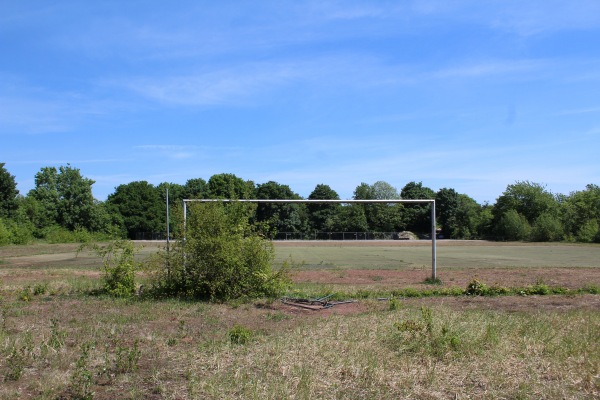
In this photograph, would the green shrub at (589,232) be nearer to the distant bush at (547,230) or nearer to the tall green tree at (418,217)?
the distant bush at (547,230)

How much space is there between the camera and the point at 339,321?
33.5 feet

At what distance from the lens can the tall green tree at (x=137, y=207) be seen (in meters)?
94.2

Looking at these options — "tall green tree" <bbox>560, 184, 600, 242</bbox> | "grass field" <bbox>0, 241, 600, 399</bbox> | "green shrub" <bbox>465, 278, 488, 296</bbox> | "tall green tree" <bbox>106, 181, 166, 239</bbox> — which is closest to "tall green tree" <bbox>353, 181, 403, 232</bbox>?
"tall green tree" <bbox>560, 184, 600, 242</bbox>

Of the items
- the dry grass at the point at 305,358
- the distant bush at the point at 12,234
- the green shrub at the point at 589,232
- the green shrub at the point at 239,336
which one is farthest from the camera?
the green shrub at the point at 589,232

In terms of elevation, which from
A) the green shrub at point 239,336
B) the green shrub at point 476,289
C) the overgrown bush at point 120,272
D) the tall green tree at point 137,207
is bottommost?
the green shrub at point 476,289

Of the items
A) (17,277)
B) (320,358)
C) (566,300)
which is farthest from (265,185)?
(320,358)

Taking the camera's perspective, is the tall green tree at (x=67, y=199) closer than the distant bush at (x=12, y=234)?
No

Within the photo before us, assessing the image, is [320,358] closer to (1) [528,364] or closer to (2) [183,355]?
(2) [183,355]

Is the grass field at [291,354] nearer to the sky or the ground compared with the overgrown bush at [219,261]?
nearer to the ground

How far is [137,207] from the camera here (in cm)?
9531

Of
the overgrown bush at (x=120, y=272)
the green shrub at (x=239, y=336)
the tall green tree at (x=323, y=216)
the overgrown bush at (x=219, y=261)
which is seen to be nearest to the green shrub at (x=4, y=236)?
the tall green tree at (x=323, y=216)

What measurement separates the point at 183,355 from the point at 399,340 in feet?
10.6

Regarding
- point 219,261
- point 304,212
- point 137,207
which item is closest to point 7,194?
point 137,207

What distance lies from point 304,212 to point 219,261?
217 ft
